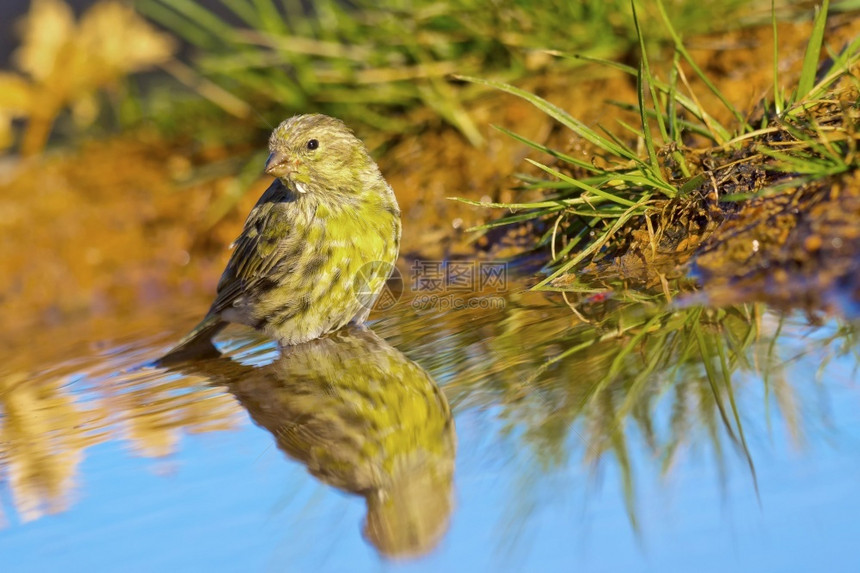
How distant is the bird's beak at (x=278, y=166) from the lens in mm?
3714

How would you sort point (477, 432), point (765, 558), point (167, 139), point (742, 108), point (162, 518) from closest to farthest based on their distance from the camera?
point (765, 558), point (162, 518), point (477, 432), point (742, 108), point (167, 139)

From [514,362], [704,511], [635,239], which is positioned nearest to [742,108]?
[635,239]

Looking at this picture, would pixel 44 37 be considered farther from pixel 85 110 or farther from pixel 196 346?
pixel 196 346

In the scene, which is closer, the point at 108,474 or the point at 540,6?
the point at 108,474

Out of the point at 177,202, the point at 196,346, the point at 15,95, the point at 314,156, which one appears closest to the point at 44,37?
the point at 15,95

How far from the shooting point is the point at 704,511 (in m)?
1.49

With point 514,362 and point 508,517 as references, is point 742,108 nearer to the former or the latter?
point 514,362

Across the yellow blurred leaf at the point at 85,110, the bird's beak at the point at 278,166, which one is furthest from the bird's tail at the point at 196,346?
the yellow blurred leaf at the point at 85,110

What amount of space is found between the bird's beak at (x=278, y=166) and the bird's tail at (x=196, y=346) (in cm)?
59

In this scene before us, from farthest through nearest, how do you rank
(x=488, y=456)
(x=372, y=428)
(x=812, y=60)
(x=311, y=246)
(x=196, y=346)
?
1. (x=196, y=346)
2. (x=311, y=246)
3. (x=812, y=60)
4. (x=372, y=428)
5. (x=488, y=456)

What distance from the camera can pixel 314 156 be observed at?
3855mm

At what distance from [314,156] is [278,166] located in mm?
174

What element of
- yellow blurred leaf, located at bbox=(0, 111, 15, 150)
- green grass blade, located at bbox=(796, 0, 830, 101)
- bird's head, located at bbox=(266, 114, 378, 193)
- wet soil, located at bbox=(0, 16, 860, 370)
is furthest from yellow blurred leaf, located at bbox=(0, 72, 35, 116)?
green grass blade, located at bbox=(796, 0, 830, 101)

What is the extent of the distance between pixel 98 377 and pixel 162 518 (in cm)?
167
